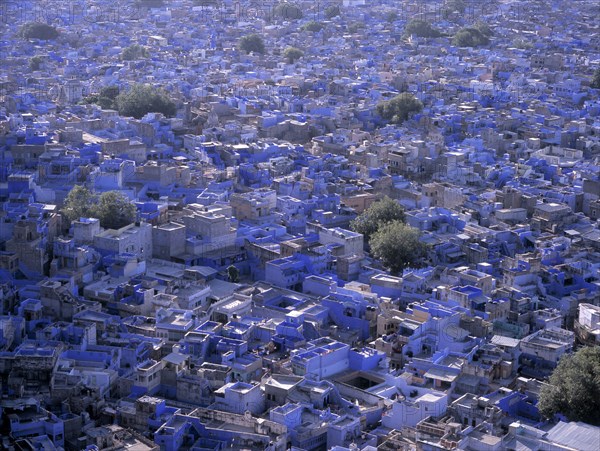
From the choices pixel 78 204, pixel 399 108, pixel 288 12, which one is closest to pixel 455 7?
pixel 288 12

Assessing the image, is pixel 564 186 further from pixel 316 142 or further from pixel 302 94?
pixel 302 94

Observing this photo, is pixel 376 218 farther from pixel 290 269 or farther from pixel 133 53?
pixel 133 53

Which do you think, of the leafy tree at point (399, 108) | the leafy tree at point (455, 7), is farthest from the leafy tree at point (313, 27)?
the leafy tree at point (399, 108)

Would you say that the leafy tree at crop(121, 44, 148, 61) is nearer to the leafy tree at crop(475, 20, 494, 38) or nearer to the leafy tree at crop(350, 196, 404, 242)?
the leafy tree at crop(475, 20, 494, 38)

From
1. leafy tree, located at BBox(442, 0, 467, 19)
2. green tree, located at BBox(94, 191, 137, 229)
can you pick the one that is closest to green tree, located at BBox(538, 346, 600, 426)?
green tree, located at BBox(94, 191, 137, 229)

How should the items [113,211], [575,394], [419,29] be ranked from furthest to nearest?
[419,29]
[113,211]
[575,394]

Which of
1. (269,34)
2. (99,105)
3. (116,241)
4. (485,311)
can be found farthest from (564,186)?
(269,34)

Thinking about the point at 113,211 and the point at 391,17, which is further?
the point at 391,17
